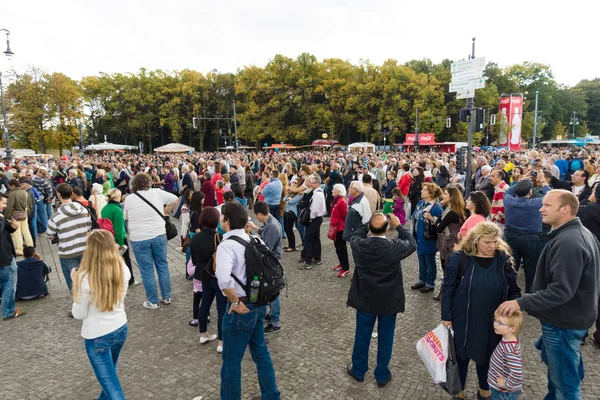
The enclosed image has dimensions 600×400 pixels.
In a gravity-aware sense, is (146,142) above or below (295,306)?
above

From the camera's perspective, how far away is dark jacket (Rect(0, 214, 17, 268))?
191 inches

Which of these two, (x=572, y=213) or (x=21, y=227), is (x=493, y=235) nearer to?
(x=572, y=213)

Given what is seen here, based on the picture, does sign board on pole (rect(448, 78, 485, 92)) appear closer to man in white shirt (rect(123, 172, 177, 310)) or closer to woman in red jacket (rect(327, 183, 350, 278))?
woman in red jacket (rect(327, 183, 350, 278))

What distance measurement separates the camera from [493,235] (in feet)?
9.29

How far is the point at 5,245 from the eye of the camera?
16.2ft

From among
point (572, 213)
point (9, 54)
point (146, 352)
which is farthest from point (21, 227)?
point (9, 54)

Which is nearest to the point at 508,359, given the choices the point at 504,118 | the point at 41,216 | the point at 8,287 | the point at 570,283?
the point at 570,283

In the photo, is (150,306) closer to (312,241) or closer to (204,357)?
(204,357)

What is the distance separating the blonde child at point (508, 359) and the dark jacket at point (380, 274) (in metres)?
0.87

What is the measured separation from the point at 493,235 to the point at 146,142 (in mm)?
61264

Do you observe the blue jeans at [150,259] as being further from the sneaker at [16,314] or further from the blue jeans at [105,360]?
the blue jeans at [105,360]

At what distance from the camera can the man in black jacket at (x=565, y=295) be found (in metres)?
2.57

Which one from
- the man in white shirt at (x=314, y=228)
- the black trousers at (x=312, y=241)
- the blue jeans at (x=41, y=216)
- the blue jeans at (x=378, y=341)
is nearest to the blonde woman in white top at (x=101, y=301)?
the blue jeans at (x=378, y=341)

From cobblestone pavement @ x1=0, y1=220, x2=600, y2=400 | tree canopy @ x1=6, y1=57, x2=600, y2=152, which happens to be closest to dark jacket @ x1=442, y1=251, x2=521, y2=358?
cobblestone pavement @ x1=0, y1=220, x2=600, y2=400
